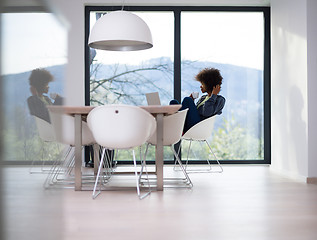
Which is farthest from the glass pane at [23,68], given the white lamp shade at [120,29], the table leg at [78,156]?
the white lamp shade at [120,29]

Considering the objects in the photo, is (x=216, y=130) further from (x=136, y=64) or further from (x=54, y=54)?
(x=54, y=54)

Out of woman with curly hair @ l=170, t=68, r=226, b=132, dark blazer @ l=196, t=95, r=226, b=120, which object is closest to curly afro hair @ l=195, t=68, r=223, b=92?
woman with curly hair @ l=170, t=68, r=226, b=132

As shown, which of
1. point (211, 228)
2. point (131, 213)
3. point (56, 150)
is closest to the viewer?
point (56, 150)

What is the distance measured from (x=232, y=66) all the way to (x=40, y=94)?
6401 millimetres

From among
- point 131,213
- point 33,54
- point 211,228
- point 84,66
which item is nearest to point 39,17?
point 33,54

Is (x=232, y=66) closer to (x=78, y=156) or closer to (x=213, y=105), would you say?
(x=213, y=105)

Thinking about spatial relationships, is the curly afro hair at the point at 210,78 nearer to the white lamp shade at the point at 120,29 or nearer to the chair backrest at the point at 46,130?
the white lamp shade at the point at 120,29

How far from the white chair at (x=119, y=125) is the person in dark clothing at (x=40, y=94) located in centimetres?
301

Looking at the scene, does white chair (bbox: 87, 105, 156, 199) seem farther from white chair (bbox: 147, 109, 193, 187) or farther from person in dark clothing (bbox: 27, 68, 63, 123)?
person in dark clothing (bbox: 27, 68, 63, 123)

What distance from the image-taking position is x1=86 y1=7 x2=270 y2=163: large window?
636cm

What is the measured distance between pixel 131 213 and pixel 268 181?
→ 2.28 meters

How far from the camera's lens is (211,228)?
7.16 ft

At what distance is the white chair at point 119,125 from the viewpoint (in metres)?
3.34

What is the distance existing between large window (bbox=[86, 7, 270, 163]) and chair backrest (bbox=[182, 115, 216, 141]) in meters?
1.47
